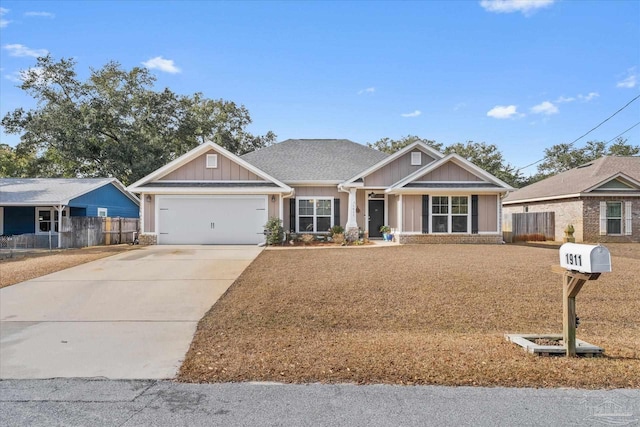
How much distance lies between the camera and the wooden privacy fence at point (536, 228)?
21734 mm

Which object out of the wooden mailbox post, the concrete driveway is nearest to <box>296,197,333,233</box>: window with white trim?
the concrete driveway

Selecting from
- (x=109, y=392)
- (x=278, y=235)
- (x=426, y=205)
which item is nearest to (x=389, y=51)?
(x=426, y=205)

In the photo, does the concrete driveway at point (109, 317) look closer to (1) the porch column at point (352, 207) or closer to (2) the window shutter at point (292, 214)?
(2) the window shutter at point (292, 214)

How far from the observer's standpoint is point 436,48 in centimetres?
1727

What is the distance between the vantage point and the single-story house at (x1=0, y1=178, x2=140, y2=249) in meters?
19.9

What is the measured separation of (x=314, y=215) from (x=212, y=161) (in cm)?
536

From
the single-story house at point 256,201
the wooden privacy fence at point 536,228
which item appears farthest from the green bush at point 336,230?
the wooden privacy fence at point 536,228

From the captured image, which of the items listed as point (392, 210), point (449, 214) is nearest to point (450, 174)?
point (449, 214)

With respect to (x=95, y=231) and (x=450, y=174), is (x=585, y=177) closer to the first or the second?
(x=450, y=174)

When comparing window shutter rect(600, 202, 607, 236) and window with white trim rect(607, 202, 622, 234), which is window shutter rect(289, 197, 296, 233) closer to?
window shutter rect(600, 202, 607, 236)

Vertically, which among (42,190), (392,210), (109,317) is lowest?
(109,317)

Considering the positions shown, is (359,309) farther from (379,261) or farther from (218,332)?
(379,261)

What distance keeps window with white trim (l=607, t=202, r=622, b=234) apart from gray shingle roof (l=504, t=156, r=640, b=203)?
60.0 inches

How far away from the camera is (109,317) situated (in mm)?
6852
